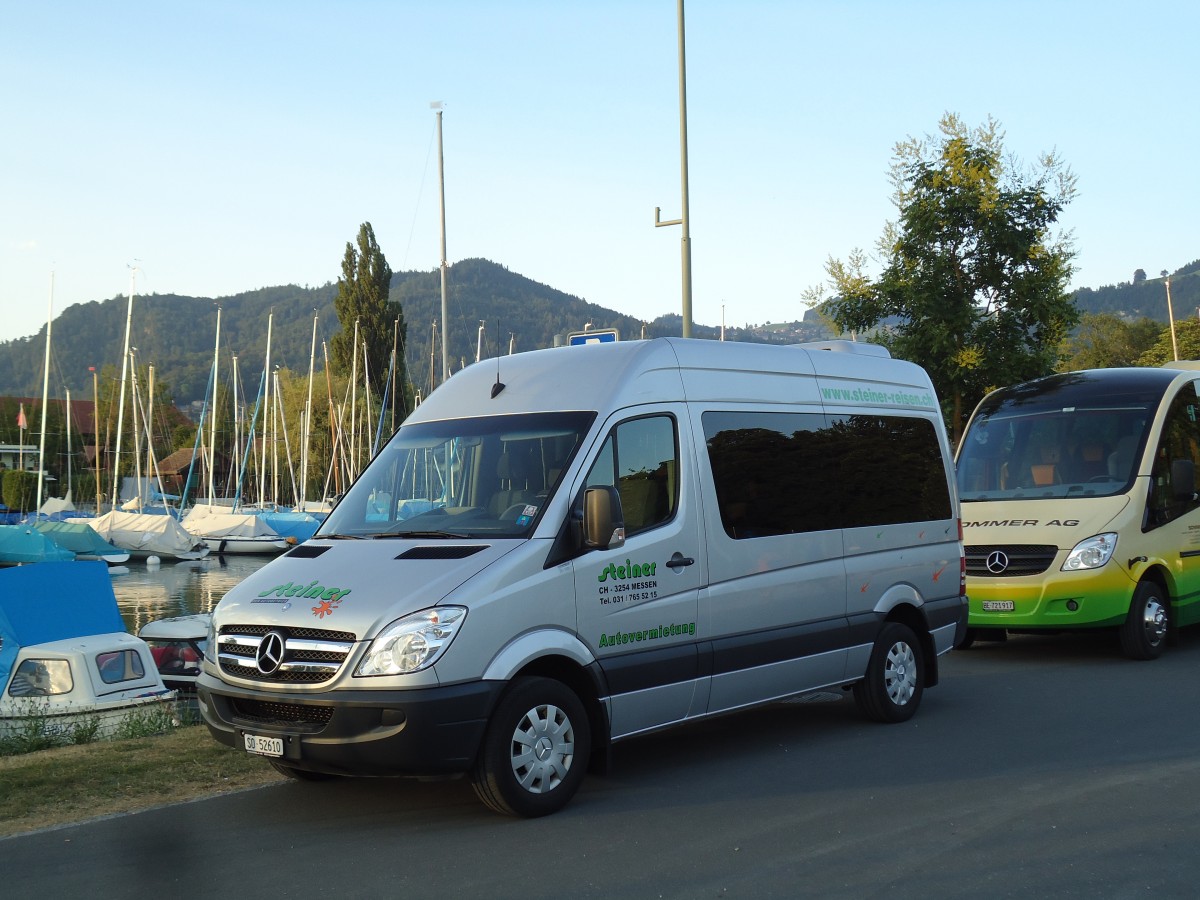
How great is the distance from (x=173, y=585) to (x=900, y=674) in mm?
37611

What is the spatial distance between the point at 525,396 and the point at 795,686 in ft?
9.34

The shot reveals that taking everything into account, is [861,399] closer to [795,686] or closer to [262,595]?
[795,686]

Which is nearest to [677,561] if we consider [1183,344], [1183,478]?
[1183,478]

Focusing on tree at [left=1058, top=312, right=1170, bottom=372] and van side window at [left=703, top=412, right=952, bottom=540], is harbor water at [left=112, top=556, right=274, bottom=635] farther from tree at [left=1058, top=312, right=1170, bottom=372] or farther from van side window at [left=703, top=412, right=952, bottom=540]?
tree at [left=1058, top=312, right=1170, bottom=372]

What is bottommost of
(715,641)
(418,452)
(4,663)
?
(4,663)

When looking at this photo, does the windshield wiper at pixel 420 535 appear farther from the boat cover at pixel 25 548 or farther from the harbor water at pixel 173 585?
the boat cover at pixel 25 548

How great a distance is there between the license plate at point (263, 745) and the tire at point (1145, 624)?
918cm

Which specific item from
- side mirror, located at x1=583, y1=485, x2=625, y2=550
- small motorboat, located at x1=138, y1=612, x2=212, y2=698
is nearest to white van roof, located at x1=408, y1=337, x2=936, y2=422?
side mirror, located at x1=583, y1=485, x2=625, y2=550

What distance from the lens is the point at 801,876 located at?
18.8 ft

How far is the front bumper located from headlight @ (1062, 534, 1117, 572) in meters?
7.87

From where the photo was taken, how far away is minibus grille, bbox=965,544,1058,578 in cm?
1263

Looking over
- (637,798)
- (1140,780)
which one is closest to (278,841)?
(637,798)

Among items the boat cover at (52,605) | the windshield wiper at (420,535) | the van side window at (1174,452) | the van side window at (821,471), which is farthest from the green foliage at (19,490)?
the windshield wiper at (420,535)

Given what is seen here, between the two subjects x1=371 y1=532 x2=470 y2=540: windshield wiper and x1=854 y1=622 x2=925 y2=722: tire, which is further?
x1=854 y1=622 x2=925 y2=722: tire
